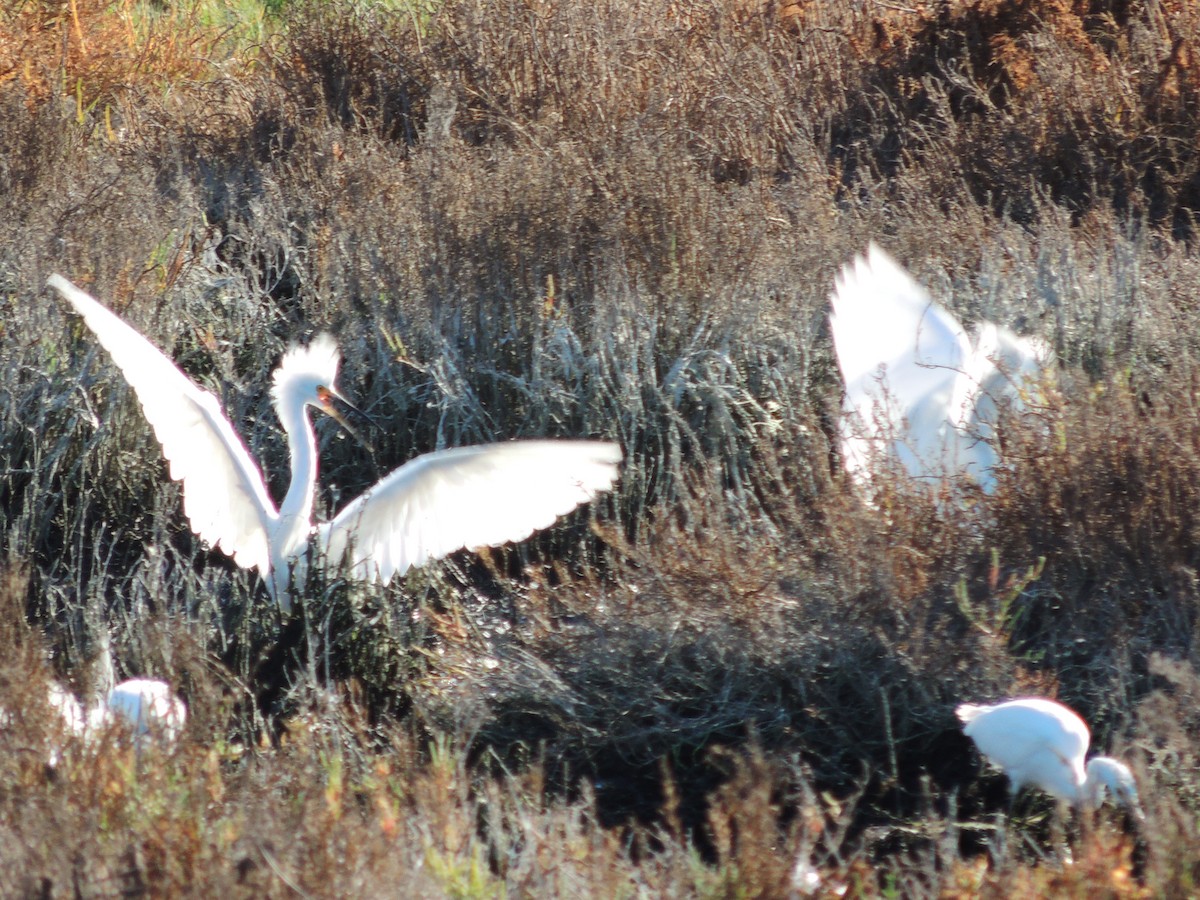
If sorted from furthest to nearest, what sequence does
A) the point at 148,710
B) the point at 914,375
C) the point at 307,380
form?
the point at 914,375 < the point at 307,380 < the point at 148,710

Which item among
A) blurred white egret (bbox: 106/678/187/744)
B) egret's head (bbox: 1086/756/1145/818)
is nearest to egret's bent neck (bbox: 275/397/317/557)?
blurred white egret (bbox: 106/678/187/744)

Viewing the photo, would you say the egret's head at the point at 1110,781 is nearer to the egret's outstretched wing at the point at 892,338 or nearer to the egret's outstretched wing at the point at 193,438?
the egret's outstretched wing at the point at 892,338

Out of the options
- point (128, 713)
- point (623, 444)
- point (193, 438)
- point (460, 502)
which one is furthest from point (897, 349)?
point (128, 713)

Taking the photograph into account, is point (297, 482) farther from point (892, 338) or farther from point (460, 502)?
point (892, 338)

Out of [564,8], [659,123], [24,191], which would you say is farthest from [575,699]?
[564,8]

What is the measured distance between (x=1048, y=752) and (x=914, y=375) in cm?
154

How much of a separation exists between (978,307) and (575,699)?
2.10m

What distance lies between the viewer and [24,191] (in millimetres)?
5078

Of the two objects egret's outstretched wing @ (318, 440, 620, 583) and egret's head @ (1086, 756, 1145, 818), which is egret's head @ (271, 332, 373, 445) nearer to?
egret's outstretched wing @ (318, 440, 620, 583)

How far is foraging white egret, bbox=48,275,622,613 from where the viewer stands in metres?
3.13

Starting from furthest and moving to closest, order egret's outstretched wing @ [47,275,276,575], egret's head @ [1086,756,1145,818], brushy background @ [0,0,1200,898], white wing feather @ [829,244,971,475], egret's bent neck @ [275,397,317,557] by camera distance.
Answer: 1. white wing feather @ [829,244,971,475]
2. egret's bent neck @ [275,397,317,557]
3. egret's outstretched wing @ [47,275,276,575]
4. egret's head @ [1086,756,1145,818]
5. brushy background @ [0,0,1200,898]

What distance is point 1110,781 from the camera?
8.13ft

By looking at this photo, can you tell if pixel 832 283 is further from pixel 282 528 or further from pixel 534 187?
pixel 282 528

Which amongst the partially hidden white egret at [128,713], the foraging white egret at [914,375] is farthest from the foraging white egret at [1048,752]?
the partially hidden white egret at [128,713]
